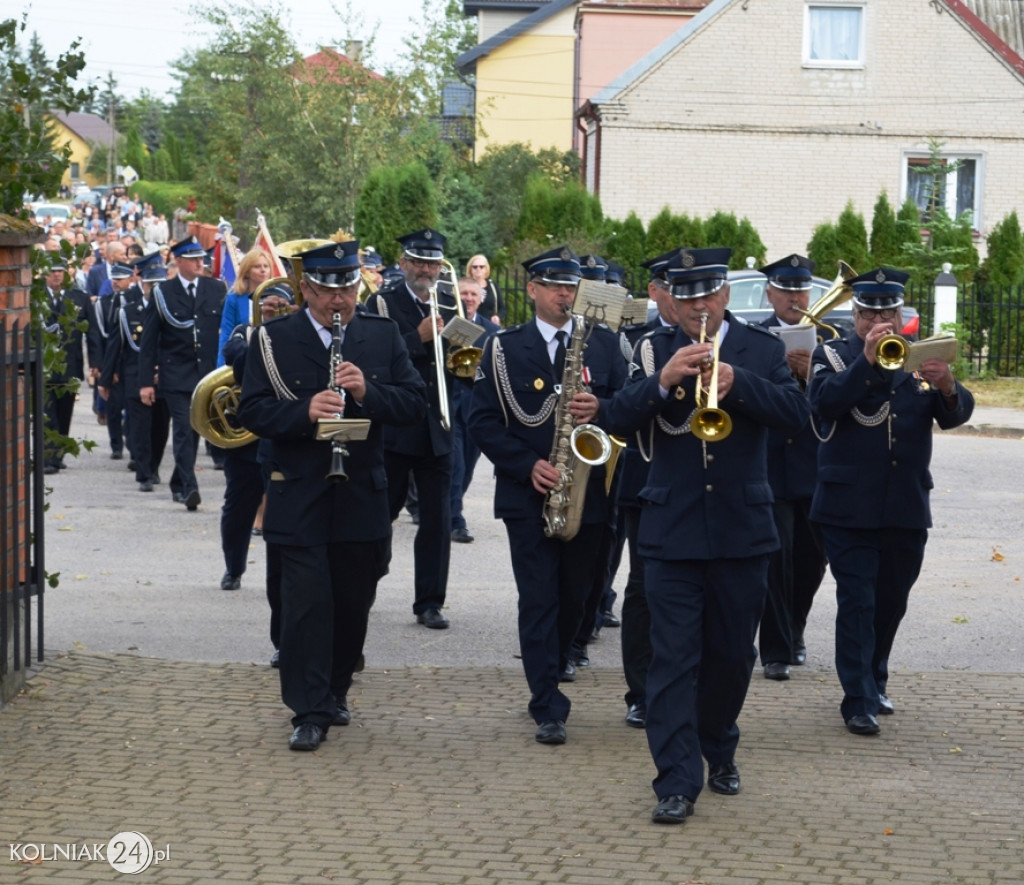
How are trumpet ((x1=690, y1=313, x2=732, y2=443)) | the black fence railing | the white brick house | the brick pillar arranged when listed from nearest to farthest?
trumpet ((x1=690, y1=313, x2=732, y2=443)), the brick pillar, the black fence railing, the white brick house

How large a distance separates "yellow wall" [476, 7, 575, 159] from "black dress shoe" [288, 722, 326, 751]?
45.5m

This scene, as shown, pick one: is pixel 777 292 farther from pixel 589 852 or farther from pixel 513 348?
pixel 589 852

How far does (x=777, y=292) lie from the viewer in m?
8.38

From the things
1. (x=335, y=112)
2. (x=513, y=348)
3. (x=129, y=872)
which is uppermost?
(x=335, y=112)

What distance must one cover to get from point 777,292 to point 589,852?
3.73 metres

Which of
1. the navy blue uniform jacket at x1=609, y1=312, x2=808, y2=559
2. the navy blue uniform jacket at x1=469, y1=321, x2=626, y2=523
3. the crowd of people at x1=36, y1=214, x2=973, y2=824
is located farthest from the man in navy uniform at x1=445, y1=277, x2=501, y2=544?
the navy blue uniform jacket at x1=609, y1=312, x2=808, y2=559

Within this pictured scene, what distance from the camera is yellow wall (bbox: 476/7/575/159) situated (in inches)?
2025

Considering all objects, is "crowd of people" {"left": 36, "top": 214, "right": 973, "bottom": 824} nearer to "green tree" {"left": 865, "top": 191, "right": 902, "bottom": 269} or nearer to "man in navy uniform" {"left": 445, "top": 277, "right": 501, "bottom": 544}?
"man in navy uniform" {"left": 445, "top": 277, "right": 501, "bottom": 544}

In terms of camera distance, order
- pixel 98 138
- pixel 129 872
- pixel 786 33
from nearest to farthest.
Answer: pixel 129 872 < pixel 786 33 < pixel 98 138

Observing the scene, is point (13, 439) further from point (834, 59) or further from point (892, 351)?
point (834, 59)

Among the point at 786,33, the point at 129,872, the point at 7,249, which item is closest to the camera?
the point at 129,872

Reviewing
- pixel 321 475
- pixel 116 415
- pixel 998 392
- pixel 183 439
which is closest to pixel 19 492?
pixel 321 475

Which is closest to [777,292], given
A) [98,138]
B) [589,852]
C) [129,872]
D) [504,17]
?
[589,852]

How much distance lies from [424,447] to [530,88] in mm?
44101
